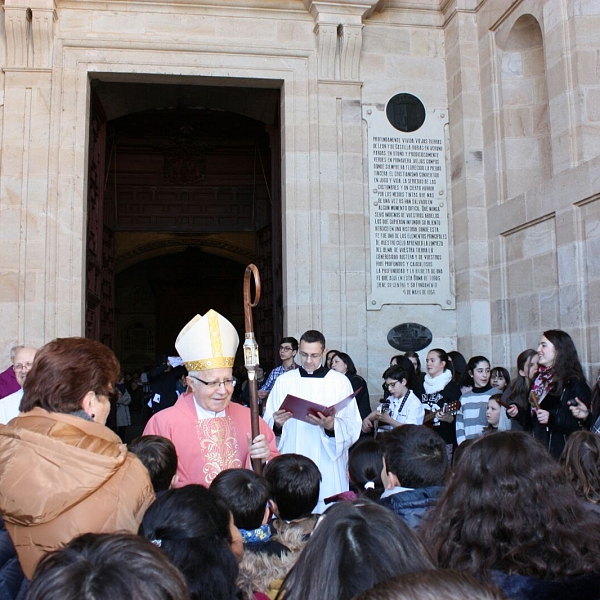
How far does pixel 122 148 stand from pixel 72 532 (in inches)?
460

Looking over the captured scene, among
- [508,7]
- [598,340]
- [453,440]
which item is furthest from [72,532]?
[508,7]

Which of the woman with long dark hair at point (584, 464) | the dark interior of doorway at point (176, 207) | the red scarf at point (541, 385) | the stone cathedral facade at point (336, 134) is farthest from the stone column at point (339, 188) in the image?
the woman with long dark hair at point (584, 464)

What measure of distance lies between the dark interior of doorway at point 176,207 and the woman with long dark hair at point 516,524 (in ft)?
21.3

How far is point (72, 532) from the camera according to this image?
1.92m

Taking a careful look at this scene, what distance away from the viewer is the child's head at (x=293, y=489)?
106 inches

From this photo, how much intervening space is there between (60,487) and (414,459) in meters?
1.28

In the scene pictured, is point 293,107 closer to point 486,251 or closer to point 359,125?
point 359,125

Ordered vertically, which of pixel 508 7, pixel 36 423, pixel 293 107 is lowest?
pixel 36 423

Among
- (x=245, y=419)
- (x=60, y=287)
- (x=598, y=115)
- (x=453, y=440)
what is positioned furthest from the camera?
(x=60, y=287)

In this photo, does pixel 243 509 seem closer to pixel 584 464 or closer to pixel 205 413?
pixel 584 464

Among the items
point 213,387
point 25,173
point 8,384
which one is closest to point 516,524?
point 213,387

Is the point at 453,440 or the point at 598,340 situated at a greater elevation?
the point at 598,340

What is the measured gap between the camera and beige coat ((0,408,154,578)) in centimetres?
189

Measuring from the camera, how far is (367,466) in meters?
3.04
